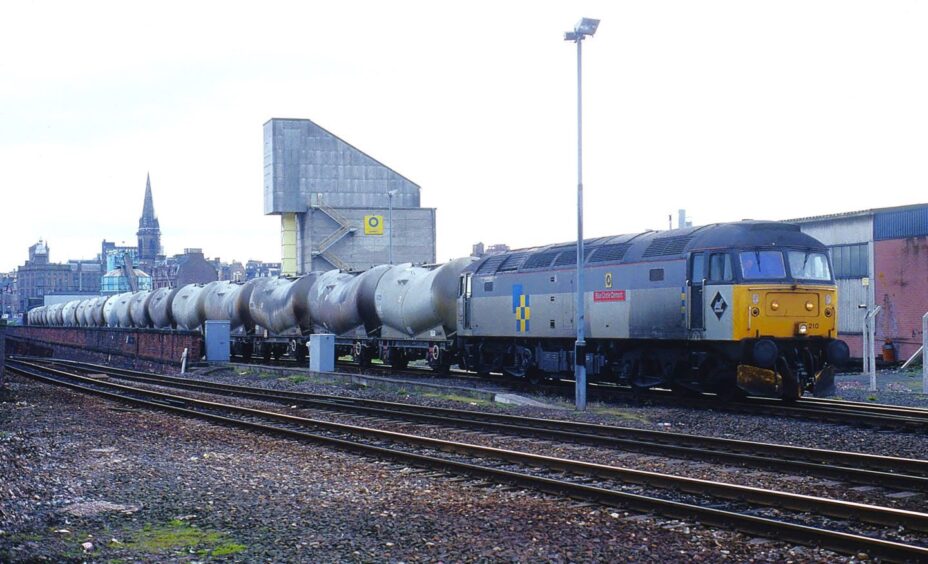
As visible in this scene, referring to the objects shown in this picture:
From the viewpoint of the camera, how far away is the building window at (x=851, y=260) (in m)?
40.5

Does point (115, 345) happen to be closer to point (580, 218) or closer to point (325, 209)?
point (325, 209)

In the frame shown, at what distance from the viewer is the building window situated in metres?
40.5

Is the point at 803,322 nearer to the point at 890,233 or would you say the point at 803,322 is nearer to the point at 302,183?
the point at 890,233

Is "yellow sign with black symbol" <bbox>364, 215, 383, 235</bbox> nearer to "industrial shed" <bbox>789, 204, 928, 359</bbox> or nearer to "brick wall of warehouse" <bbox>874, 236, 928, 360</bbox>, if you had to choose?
A: "industrial shed" <bbox>789, 204, 928, 359</bbox>

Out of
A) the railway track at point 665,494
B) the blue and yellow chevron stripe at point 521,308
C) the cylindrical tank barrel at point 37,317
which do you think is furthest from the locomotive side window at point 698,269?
the cylindrical tank barrel at point 37,317

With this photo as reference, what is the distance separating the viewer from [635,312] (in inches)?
886

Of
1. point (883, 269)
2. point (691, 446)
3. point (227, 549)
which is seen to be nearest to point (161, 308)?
point (883, 269)

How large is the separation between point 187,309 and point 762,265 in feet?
125

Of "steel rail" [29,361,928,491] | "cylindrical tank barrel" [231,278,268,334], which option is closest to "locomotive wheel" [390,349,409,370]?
"steel rail" [29,361,928,491]

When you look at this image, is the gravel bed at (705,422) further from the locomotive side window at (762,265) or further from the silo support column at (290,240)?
the silo support column at (290,240)

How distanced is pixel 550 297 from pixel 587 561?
17.4m

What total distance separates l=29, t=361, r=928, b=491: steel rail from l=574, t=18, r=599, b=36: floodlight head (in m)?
8.39

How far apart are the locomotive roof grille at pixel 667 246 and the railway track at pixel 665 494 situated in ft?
28.9

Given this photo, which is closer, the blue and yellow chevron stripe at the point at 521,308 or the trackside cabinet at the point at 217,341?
the blue and yellow chevron stripe at the point at 521,308
